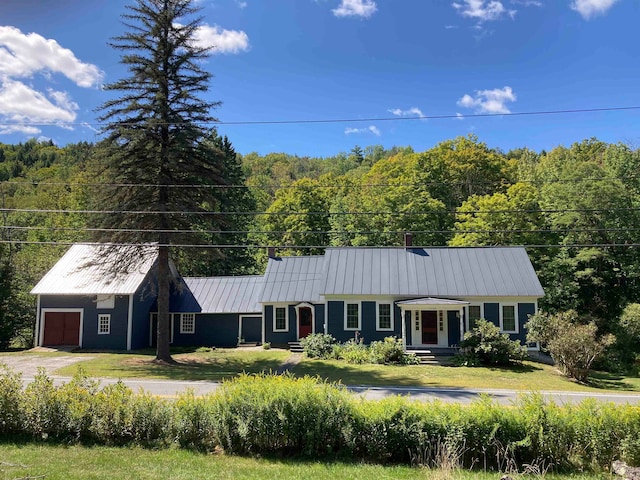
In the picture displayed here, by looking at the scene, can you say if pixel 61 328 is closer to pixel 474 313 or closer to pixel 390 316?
pixel 390 316

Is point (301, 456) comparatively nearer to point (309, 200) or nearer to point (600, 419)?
point (600, 419)

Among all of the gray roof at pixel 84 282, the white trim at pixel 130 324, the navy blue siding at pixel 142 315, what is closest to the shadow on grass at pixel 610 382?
the gray roof at pixel 84 282

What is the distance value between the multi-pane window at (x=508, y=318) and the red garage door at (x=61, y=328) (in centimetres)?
2592

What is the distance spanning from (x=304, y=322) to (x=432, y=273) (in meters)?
8.79

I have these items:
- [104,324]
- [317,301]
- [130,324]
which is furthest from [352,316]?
[104,324]

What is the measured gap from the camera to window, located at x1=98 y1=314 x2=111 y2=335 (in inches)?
1095

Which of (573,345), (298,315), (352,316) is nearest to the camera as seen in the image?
(573,345)

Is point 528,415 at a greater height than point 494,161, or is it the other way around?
point 494,161

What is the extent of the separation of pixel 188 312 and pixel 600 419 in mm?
26073

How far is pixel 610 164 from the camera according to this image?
1465 inches

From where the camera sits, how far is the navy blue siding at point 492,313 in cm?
A: 2536

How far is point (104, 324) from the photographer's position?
1099 inches

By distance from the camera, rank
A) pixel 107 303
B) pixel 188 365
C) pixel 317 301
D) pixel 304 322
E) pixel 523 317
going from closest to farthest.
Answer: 1. pixel 188 365
2. pixel 523 317
3. pixel 107 303
4. pixel 317 301
5. pixel 304 322

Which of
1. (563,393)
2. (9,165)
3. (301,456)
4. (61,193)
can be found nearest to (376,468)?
(301,456)
